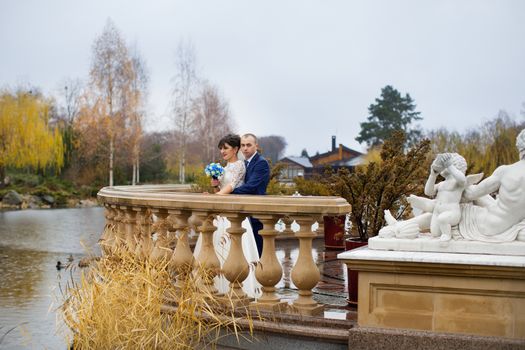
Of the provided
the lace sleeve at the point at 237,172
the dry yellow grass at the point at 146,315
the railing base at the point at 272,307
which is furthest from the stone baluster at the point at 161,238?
the lace sleeve at the point at 237,172

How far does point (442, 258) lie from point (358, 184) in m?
2.58

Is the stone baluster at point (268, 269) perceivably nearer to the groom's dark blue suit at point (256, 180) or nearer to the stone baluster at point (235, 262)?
the stone baluster at point (235, 262)

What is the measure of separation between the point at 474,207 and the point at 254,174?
2.92 m

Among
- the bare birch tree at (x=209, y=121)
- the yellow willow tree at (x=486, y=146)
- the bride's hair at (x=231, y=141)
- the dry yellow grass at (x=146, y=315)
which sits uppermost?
the bare birch tree at (x=209, y=121)

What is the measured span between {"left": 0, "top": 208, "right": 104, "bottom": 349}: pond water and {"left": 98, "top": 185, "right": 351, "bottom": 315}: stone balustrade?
0.83m

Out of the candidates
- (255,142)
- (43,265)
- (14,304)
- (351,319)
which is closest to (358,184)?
(255,142)

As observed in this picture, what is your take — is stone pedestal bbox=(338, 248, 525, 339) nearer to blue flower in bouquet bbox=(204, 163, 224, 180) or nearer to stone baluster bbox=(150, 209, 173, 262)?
stone baluster bbox=(150, 209, 173, 262)

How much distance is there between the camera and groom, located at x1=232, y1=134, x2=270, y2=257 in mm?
7734

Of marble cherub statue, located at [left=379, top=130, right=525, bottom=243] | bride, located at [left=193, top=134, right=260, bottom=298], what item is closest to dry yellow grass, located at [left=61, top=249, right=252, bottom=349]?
bride, located at [left=193, top=134, right=260, bottom=298]

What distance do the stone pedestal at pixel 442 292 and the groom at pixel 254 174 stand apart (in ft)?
7.87

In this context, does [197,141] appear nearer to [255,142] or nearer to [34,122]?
[34,122]

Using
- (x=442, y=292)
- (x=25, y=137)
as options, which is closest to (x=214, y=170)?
(x=442, y=292)

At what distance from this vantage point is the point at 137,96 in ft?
184

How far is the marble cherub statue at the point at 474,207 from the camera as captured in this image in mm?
5312
